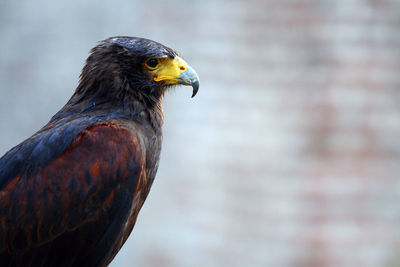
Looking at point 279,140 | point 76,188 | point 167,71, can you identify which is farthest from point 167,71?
point 279,140

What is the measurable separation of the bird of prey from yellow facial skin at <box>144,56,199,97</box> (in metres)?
0.23

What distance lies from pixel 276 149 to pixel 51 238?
2.57 m

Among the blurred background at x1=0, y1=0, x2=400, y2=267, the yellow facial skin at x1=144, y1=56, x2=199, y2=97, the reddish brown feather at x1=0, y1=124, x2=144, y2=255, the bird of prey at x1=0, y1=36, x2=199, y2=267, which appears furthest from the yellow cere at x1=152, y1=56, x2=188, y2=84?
the blurred background at x1=0, y1=0, x2=400, y2=267

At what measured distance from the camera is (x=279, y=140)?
20.7 ft

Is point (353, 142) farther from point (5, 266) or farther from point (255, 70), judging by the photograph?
point (5, 266)

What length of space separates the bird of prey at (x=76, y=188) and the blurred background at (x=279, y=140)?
2025 mm

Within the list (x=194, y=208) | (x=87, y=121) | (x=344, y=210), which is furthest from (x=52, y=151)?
(x=344, y=210)

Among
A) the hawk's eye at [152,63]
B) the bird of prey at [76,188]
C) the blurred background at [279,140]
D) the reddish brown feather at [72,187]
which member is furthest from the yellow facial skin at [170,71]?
the blurred background at [279,140]

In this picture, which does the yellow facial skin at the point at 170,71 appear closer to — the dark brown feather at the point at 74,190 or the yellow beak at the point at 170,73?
the yellow beak at the point at 170,73

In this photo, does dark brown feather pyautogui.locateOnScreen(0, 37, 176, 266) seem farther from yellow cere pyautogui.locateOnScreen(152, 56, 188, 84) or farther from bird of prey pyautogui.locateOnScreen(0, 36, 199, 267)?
yellow cere pyautogui.locateOnScreen(152, 56, 188, 84)

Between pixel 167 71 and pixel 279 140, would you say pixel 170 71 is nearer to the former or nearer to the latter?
pixel 167 71

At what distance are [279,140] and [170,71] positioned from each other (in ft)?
6.77

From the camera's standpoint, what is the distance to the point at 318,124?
6289 millimetres

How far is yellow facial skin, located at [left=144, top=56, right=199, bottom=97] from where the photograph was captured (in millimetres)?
4379
